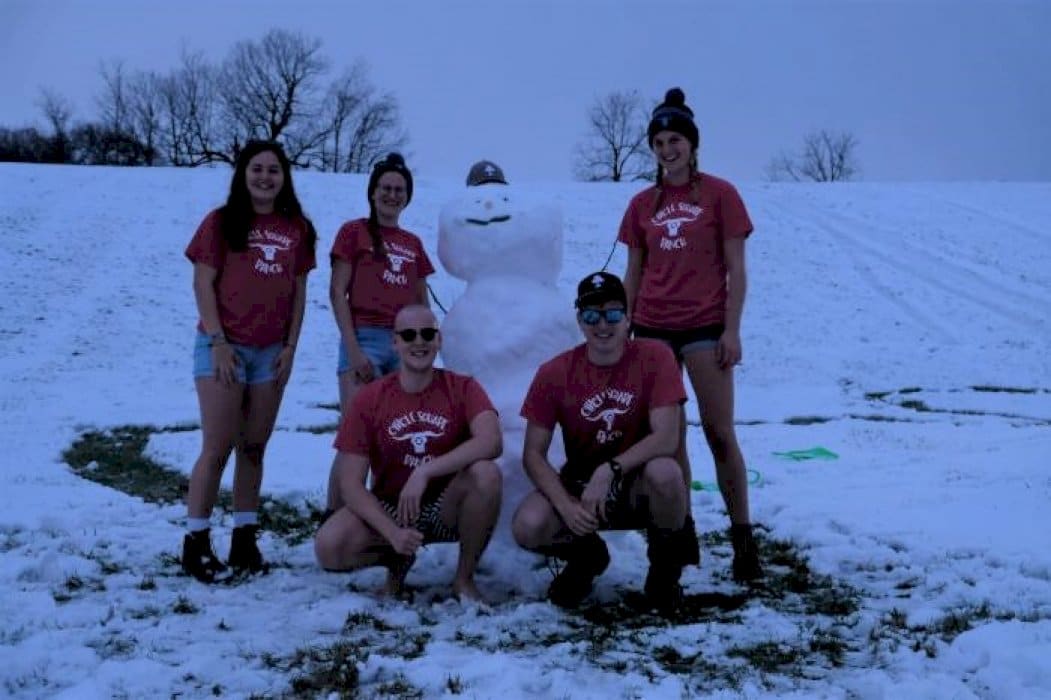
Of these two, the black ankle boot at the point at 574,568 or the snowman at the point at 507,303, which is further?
the snowman at the point at 507,303

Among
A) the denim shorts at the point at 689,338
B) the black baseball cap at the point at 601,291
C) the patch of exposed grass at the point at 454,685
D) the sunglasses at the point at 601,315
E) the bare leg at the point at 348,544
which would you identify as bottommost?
the patch of exposed grass at the point at 454,685

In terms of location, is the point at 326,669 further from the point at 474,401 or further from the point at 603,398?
the point at 603,398

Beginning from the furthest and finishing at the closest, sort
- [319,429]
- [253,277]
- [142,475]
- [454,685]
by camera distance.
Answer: [319,429] → [142,475] → [253,277] → [454,685]

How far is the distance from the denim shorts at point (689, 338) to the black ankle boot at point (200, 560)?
202 centimetres

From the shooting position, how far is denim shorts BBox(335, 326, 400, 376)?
14.2 feet

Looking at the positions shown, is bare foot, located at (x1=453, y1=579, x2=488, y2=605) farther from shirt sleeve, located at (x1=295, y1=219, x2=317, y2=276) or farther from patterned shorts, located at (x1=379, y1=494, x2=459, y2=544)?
shirt sleeve, located at (x1=295, y1=219, x2=317, y2=276)

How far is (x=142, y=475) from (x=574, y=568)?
3.95 m

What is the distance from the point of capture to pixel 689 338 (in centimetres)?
392

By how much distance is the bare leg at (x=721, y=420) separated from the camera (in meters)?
3.91

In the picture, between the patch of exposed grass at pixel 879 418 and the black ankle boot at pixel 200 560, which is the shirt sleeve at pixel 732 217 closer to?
the black ankle boot at pixel 200 560

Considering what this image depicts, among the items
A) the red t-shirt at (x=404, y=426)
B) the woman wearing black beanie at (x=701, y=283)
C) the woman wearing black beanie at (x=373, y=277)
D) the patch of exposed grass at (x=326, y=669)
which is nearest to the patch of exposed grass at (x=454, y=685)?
the patch of exposed grass at (x=326, y=669)

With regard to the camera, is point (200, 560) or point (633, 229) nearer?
point (200, 560)

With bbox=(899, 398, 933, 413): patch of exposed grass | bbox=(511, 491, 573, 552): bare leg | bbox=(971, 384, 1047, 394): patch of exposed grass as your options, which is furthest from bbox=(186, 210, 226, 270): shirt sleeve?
bbox=(971, 384, 1047, 394): patch of exposed grass

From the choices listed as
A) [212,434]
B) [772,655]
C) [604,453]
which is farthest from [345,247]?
[772,655]
